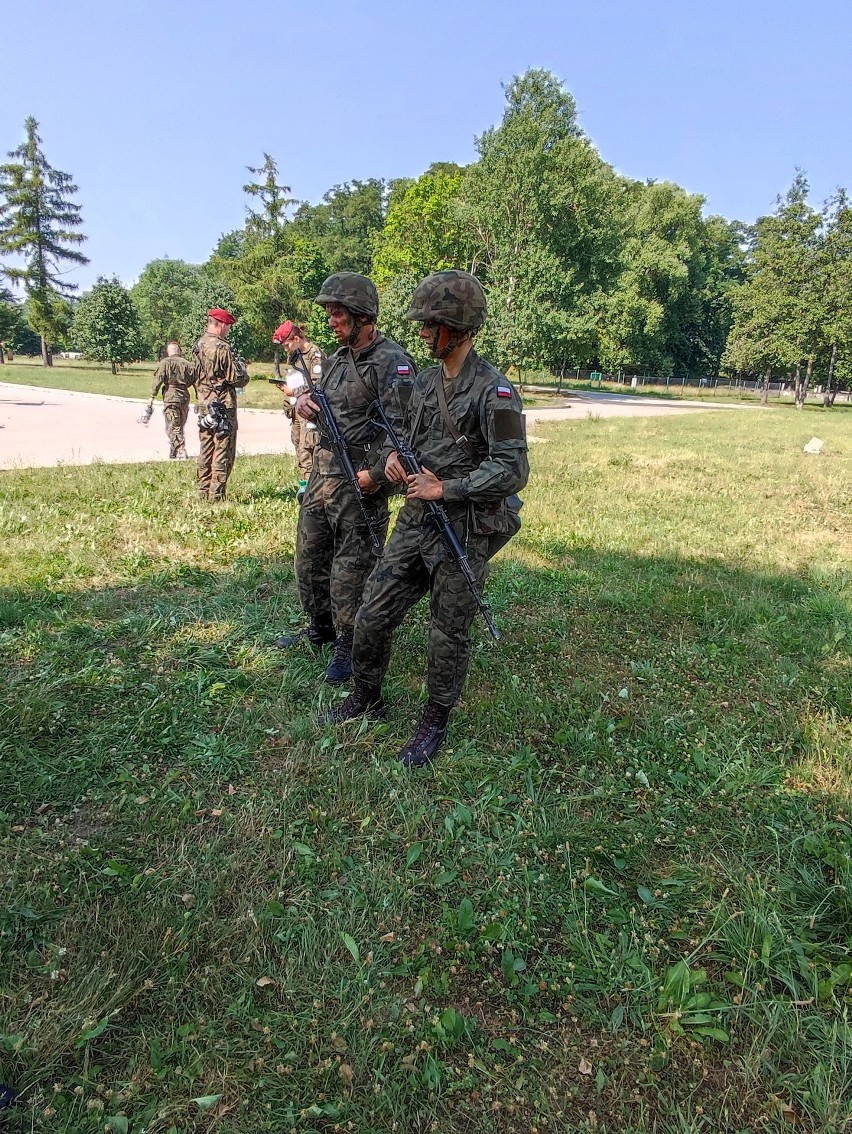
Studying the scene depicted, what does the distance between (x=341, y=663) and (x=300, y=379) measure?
246 cm

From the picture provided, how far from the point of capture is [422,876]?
2.89 m

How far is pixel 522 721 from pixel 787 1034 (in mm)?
1995

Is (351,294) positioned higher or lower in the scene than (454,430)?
higher

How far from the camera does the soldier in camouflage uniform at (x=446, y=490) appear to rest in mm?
3305

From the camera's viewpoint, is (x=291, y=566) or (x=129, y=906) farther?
(x=291, y=566)

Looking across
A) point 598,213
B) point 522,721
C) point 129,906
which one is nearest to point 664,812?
point 522,721

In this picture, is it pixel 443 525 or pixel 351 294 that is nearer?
pixel 443 525

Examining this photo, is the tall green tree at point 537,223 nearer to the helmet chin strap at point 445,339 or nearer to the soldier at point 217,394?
the soldier at point 217,394

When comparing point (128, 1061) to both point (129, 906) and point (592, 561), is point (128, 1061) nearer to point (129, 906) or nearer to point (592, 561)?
point (129, 906)

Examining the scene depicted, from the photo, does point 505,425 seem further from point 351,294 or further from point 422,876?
point 422,876

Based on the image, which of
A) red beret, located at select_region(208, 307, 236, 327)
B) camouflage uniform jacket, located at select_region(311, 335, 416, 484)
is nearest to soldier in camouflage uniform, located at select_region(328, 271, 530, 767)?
camouflage uniform jacket, located at select_region(311, 335, 416, 484)

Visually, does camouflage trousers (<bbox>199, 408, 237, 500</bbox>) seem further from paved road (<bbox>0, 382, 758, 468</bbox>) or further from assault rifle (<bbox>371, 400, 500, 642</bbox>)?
assault rifle (<bbox>371, 400, 500, 642</bbox>)

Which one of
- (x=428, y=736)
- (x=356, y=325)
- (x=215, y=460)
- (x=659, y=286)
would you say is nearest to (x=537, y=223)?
(x=215, y=460)

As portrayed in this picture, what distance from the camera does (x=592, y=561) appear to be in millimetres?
7191
